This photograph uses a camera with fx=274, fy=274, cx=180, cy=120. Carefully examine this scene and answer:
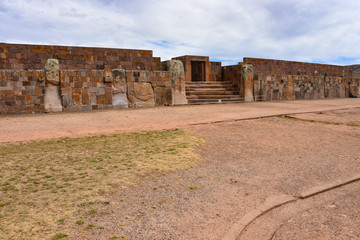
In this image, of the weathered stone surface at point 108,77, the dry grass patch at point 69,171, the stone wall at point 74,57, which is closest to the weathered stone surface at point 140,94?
the weathered stone surface at point 108,77

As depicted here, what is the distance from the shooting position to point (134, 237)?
1.72m

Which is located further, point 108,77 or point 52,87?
point 108,77

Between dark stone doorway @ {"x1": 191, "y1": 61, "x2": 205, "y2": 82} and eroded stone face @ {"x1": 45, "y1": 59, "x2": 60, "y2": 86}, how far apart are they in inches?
327

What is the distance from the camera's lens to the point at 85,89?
346 inches

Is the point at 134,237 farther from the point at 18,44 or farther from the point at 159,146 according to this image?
the point at 18,44

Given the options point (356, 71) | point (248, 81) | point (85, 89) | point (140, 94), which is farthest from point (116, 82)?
point (356, 71)

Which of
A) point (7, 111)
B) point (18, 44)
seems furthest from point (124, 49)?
point (7, 111)

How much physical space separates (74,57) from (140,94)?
348cm

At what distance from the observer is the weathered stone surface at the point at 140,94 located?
31.1 feet

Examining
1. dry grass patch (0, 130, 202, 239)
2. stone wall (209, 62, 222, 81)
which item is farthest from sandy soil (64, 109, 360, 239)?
stone wall (209, 62, 222, 81)

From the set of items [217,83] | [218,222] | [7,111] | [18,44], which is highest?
[18,44]

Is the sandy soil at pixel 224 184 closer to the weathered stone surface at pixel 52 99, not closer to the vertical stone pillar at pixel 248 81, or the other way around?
the weathered stone surface at pixel 52 99

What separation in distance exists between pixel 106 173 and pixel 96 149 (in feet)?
3.45

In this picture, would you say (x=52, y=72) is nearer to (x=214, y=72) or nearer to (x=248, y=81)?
(x=248, y=81)
